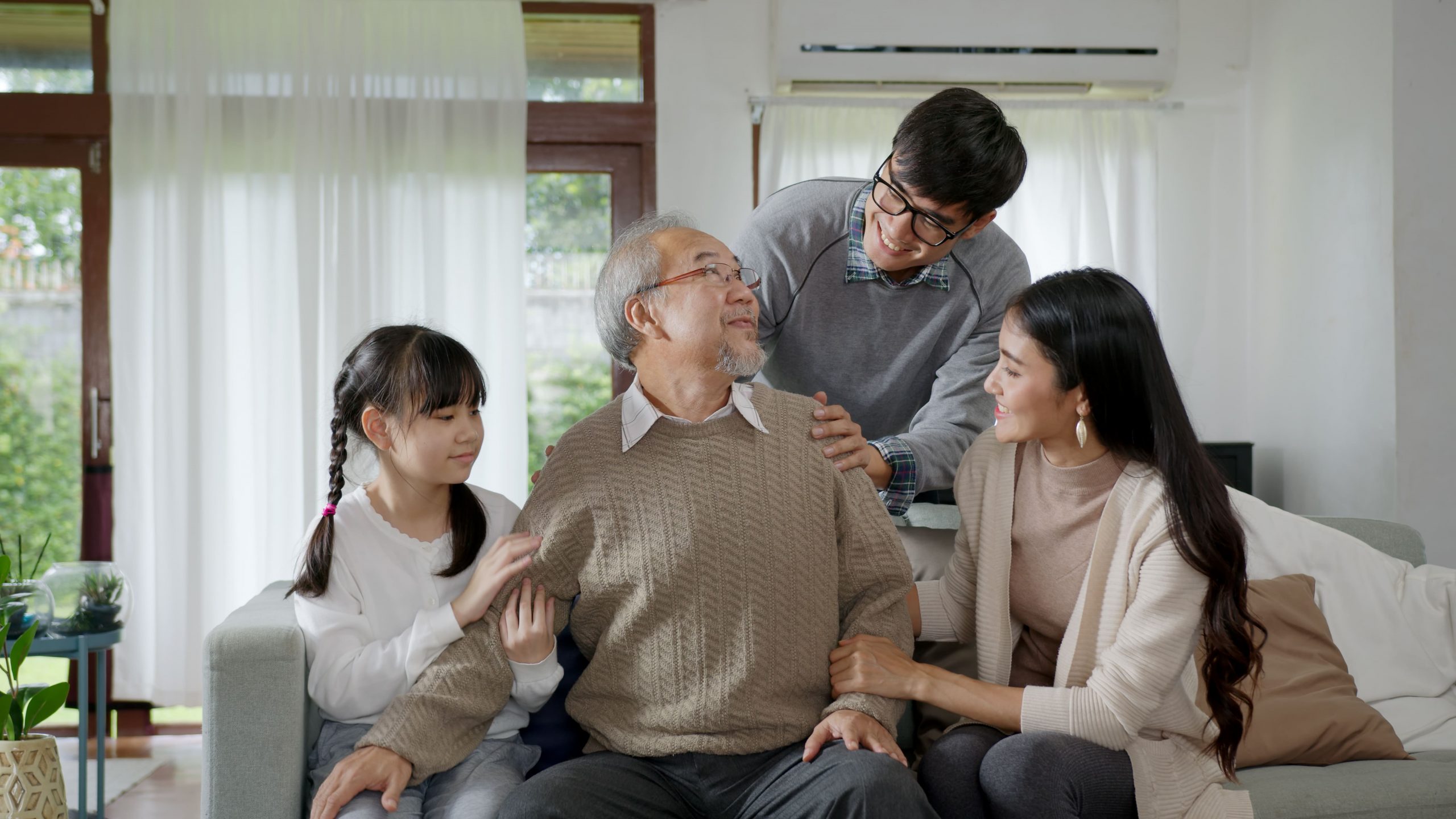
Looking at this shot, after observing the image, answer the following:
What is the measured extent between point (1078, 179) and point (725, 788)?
320 centimetres

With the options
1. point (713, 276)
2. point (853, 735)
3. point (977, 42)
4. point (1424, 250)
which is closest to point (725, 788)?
point (853, 735)

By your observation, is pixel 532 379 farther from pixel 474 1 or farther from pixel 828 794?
pixel 828 794

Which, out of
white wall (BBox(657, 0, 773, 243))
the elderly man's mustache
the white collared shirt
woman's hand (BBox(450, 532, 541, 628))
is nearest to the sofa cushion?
the white collared shirt

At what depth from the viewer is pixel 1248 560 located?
7.56 ft

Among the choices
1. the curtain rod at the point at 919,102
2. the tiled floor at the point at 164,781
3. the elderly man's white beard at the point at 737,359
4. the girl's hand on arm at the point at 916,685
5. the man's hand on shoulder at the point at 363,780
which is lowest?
the tiled floor at the point at 164,781

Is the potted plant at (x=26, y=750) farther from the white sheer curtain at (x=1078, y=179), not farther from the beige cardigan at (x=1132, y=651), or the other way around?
the white sheer curtain at (x=1078, y=179)

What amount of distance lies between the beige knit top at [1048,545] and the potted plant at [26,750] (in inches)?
77.6

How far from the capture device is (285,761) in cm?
164

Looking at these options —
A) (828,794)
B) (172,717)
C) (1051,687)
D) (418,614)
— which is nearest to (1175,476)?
(1051,687)

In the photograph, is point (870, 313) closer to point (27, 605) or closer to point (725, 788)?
point (725, 788)

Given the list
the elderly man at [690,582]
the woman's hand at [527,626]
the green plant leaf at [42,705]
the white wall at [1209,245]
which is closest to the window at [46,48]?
the green plant leaf at [42,705]

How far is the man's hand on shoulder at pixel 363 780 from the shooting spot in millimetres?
1524

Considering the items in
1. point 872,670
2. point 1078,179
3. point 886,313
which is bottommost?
point 872,670

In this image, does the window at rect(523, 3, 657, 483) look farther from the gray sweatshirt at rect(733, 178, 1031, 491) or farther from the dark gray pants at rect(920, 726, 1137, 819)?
the dark gray pants at rect(920, 726, 1137, 819)
